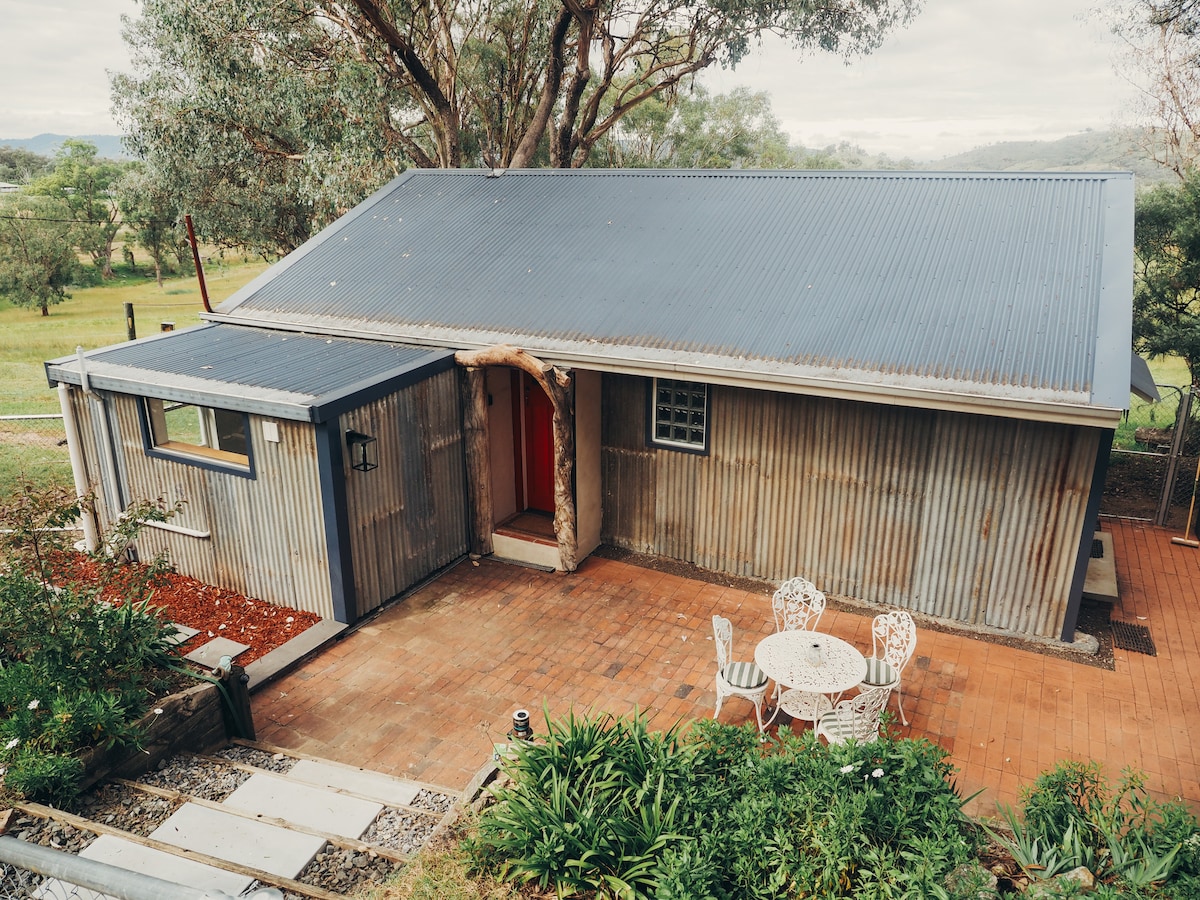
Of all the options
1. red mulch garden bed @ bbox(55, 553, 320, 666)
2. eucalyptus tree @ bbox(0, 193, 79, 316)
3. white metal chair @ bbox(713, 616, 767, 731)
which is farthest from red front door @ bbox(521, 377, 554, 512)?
eucalyptus tree @ bbox(0, 193, 79, 316)

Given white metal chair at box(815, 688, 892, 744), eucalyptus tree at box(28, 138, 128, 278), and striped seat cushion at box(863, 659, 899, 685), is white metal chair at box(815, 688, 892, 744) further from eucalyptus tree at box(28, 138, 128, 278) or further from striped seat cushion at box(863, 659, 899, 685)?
eucalyptus tree at box(28, 138, 128, 278)

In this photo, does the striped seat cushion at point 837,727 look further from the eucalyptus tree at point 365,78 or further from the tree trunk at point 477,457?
the eucalyptus tree at point 365,78

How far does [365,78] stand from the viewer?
1636 centimetres

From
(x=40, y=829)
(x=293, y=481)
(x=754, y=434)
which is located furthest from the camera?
(x=754, y=434)

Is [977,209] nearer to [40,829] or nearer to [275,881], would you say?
[275,881]

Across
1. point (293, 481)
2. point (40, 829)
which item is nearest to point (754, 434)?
point (293, 481)

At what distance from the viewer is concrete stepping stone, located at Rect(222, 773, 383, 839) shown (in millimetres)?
4953

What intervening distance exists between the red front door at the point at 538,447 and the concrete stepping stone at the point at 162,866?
617 centimetres

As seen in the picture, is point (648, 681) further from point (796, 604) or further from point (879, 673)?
point (879, 673)

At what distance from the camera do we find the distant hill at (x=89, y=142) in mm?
19981

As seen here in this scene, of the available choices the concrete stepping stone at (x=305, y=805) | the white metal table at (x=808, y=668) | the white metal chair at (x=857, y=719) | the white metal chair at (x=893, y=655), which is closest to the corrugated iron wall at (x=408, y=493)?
the concrete stepping stone at (x=305, y=805)

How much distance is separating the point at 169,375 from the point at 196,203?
14.2 metres

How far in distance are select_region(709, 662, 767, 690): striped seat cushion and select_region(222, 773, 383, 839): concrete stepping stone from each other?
8.92 ft

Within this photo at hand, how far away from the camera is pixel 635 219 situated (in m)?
10.2
